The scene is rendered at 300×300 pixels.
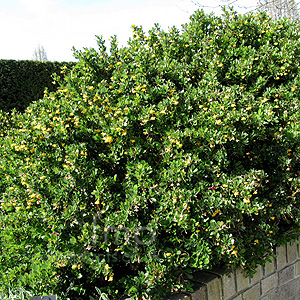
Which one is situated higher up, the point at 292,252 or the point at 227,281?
the point at 292,252

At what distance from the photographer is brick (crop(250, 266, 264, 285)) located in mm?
2673

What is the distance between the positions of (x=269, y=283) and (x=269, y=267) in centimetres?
15

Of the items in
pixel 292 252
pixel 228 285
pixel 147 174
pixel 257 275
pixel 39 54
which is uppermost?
pixel 39 54

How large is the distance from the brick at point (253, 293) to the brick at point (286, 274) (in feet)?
1.16

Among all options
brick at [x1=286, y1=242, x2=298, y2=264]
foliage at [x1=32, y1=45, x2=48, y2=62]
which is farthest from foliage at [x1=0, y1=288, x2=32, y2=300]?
foliage at [x1=32, y1=45, x2=48, y2=62]

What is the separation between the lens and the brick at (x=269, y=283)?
2783 millimetres

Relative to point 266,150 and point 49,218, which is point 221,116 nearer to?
point 266,150

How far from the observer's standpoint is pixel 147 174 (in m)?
2.19

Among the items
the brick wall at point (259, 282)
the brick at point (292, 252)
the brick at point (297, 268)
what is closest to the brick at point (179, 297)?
the brick wall at point (259, 282)

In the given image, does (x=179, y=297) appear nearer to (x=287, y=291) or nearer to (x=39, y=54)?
(x=287, y=291)

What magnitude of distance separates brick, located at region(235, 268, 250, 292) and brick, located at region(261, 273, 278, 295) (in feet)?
0.83

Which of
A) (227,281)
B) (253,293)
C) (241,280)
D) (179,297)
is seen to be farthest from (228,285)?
(179,297)

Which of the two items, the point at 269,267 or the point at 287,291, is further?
the point at 287,291

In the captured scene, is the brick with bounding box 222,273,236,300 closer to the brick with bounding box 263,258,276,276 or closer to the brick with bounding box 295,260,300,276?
the brick with bounding box 263,258,276,276
